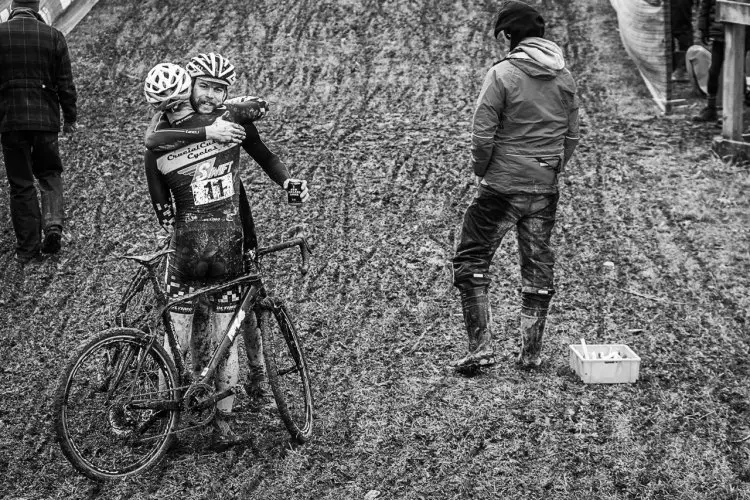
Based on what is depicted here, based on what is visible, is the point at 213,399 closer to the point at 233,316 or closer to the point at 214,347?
the point at 214,347

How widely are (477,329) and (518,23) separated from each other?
195 centimetres

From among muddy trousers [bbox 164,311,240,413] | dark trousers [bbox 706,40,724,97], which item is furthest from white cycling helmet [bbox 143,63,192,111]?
dark trousers [bbox 706,40,724,97]

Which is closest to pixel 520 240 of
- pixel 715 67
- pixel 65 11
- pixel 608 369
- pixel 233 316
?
Result: pixel 608 369

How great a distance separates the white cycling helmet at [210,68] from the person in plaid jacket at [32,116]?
340cm

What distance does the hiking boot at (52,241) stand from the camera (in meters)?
8.26

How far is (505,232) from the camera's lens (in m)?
5.99

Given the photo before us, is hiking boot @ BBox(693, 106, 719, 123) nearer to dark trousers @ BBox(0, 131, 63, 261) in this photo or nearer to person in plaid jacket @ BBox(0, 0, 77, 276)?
person in plaid jacket @ BBox(0, 0, 77, 276)

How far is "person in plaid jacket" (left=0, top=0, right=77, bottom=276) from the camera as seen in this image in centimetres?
788

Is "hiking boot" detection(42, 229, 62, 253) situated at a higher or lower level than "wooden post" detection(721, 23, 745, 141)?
lower

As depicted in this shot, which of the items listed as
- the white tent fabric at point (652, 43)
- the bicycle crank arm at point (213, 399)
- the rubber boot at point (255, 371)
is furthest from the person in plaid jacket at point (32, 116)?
the white tent fabric at point (652, 43)

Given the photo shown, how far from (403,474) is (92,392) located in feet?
5.57

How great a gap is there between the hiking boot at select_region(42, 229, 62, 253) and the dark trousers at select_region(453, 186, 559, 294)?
3987 mm

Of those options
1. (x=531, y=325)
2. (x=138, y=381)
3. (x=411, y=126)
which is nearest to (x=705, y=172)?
(x=411, y=126)

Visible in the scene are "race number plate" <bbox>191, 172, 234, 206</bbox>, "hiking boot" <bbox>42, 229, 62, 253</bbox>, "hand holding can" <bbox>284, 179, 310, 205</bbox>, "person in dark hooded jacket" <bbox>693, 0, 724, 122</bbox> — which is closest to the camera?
"race number plate" <bbox>191, 172, 234, 206</bbox>
